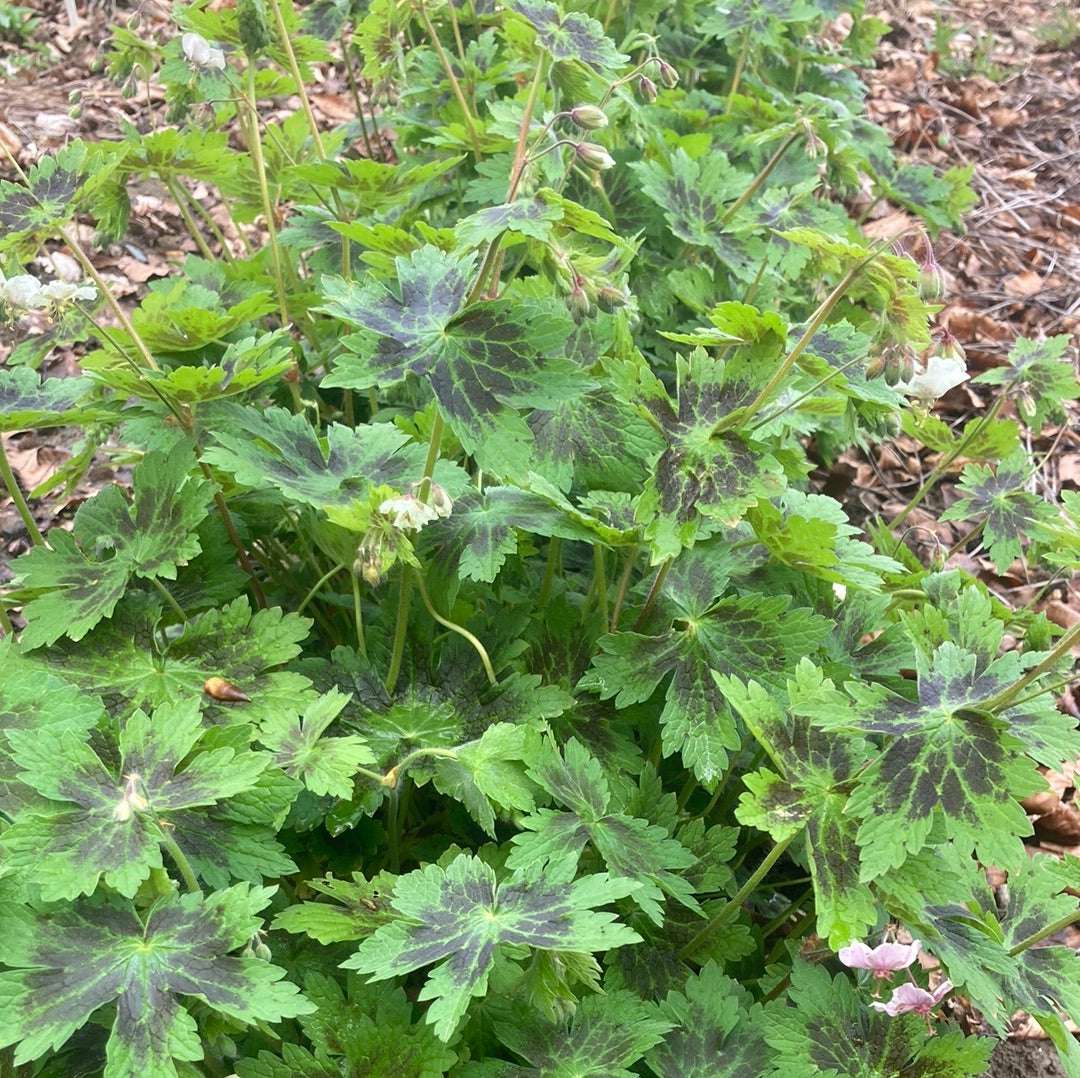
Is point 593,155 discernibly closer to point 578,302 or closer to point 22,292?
point 578,302

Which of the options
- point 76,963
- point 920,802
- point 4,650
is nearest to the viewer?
point 76,963

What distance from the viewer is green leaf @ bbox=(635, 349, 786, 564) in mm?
2062

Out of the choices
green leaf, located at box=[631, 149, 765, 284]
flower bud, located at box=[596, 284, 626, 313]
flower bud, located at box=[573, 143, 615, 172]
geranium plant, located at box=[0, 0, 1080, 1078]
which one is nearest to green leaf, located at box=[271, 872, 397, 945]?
geranium plant, located at box=[0, 0, 1080, 1078]

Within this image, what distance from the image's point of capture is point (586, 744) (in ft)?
7.97

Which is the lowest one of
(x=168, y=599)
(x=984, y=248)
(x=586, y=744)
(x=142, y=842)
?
(x=984, y=248)

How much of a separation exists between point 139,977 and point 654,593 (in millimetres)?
1277

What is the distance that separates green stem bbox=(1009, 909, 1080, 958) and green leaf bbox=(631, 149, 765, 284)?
2.08 m

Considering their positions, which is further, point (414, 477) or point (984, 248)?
point (984, 248)

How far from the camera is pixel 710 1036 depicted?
6.87 feet

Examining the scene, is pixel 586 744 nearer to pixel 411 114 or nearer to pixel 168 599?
pixel 168 599

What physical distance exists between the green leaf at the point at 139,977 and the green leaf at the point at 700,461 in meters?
0.97

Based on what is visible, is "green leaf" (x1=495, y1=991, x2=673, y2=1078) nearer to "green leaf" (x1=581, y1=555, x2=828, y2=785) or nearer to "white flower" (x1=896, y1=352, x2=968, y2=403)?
"green leaf" (x1=581, y1=555, x2=828, y2=785)

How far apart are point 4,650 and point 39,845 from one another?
68 centimetres

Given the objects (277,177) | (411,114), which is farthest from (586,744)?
(411,114)
